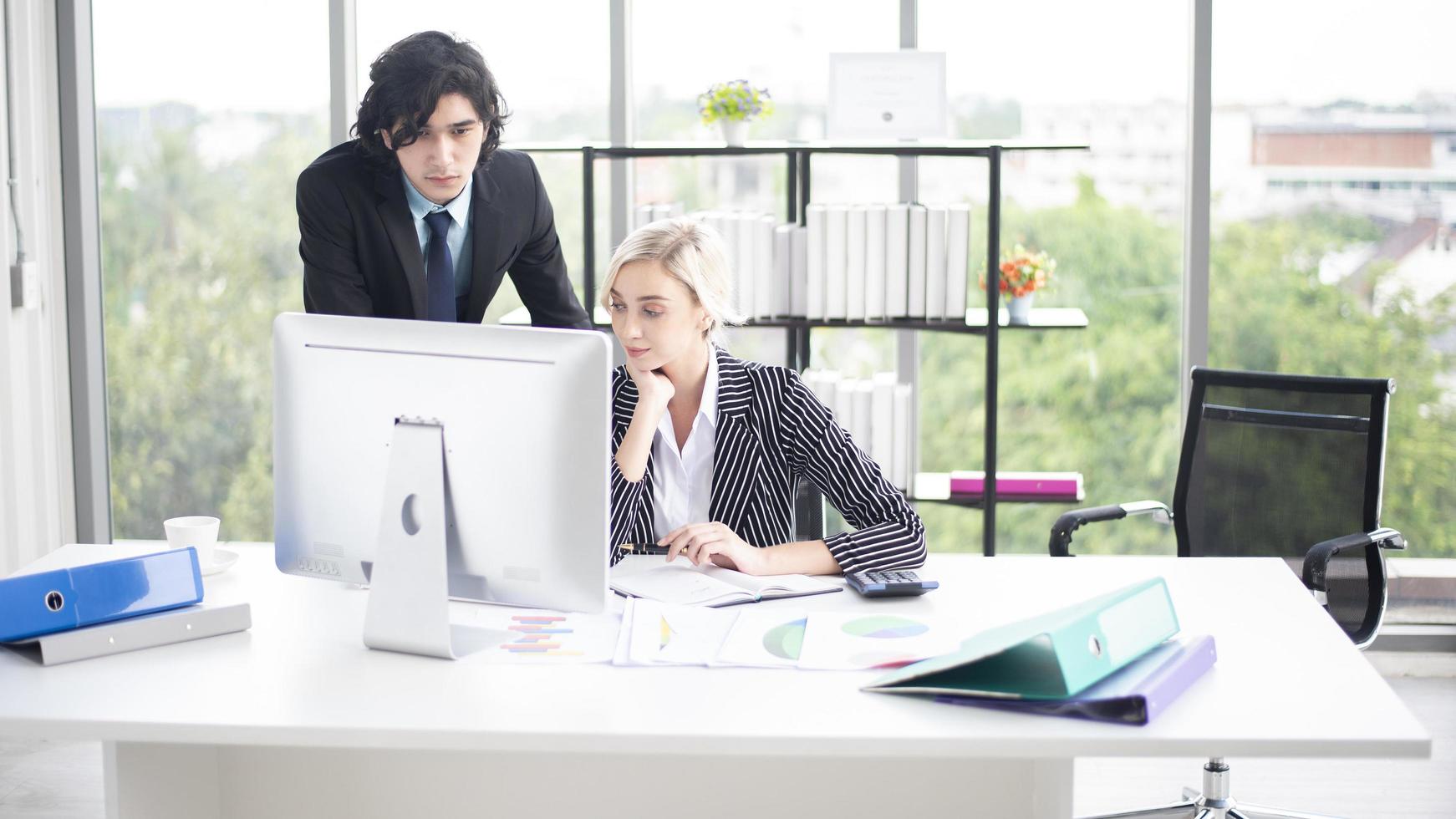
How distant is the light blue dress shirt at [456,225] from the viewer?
273 cm

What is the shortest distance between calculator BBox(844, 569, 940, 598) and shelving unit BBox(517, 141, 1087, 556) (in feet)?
5.07

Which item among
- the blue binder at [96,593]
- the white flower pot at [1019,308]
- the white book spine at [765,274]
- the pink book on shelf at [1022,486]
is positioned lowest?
the pink book on shelf at [1022,486]

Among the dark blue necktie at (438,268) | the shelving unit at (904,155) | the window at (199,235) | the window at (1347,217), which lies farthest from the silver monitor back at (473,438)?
the window at (1347,217)

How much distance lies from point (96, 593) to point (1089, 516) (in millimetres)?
1994

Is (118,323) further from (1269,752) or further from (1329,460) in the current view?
(1269,752)

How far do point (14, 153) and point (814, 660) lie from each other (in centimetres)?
301

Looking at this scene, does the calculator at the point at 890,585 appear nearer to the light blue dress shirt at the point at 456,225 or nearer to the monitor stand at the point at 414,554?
the monitor stand at the point at 414,554

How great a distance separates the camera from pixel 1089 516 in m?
3.01

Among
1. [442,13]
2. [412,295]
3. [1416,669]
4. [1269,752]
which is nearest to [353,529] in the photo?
[412,295]

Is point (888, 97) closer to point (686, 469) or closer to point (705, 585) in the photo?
point (686, 469)

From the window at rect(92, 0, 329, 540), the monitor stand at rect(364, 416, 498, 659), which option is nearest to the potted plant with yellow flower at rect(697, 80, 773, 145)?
the window at rect(92, 0, 329, 540)

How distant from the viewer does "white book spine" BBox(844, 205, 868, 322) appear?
11.7 ft

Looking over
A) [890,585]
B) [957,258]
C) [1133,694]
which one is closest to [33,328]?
[957,258]

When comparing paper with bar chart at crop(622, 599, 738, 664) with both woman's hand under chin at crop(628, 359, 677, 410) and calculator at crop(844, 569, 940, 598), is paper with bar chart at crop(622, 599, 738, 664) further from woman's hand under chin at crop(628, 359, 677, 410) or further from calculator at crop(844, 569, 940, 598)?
woman's hand under chin at crop(628, 359, 677, 410)
